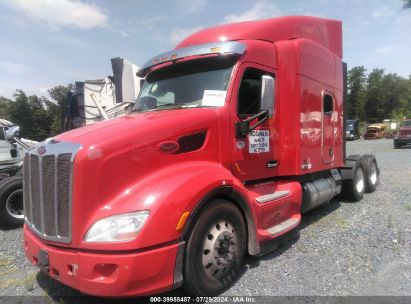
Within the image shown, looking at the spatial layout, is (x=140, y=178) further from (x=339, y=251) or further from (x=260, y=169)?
(x=339, y=251)

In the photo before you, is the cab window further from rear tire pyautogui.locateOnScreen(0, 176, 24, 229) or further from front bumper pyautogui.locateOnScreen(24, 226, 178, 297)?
rear tire pyautogui.locateOnScreen(0, 176, 24, 229)

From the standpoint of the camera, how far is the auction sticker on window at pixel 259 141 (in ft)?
15.6

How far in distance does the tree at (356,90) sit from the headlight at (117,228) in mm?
69072

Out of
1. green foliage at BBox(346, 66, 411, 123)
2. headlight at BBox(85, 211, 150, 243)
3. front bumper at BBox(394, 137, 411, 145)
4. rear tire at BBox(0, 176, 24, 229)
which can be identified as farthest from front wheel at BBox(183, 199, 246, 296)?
green foliage at BBox(346, 66, 411, 123)

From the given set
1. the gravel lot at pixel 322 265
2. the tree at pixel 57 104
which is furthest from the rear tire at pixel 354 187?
the tree at pixel 57 104

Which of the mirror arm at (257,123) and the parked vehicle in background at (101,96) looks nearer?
the mirror arm at (257,123)

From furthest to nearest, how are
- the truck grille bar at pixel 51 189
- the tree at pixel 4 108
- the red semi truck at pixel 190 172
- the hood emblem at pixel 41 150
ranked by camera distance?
1. the tree at pixel 4 108
2. the hood emblem at pixel 41 150
3. the truck grille bar at pixel 51 189
4. the red semi truck at pixel 190 172

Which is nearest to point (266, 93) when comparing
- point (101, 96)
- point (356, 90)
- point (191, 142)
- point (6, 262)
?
point (191, 142)

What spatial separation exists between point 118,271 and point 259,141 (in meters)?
2.61

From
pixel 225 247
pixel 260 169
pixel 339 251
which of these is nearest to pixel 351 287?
pixel 339 251

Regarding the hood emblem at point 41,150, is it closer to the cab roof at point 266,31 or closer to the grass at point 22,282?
the grass at point 22,282

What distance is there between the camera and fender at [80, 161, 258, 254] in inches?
124

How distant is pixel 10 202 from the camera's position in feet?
22.0

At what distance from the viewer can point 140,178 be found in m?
3.55
